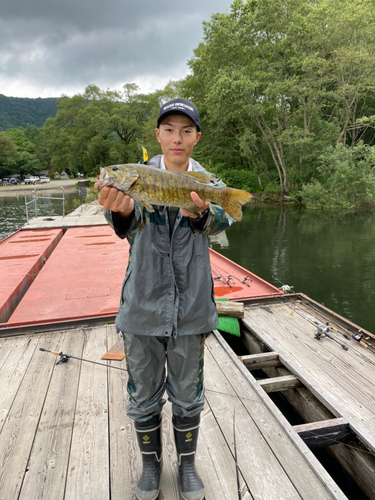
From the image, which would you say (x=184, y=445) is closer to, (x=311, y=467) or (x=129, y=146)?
(x=311, y=467)

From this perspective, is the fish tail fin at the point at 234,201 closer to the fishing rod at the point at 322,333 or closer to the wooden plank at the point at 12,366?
the wooden plank at the point at 12,366

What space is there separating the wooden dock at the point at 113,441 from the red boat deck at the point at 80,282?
1.73 meters

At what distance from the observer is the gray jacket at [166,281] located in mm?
2143

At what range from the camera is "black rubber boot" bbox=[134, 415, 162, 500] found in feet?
7.45

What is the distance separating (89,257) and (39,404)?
712 cm

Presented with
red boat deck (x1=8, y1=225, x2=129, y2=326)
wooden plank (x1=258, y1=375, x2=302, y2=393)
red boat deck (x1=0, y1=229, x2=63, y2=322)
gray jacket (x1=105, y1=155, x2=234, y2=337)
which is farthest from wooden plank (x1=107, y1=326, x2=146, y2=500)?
red boat deck (x1=0, y1=229, x2=63, y2=322)

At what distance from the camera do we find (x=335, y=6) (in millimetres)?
25953

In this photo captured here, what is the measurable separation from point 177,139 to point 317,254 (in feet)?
47.4

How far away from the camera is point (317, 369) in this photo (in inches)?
175

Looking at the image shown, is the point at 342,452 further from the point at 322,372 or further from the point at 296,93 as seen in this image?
the point at 296,93

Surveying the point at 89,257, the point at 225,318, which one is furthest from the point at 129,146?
the point at 225,318

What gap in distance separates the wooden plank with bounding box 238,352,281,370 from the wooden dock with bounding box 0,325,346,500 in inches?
22.9

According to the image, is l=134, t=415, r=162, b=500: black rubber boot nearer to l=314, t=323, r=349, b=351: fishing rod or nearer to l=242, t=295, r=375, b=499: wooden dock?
l=242, t=295, r=375, b=499: wooden dock

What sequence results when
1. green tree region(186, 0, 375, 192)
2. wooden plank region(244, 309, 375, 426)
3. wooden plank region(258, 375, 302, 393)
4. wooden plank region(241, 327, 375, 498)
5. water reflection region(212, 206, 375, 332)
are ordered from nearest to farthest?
wooden plank region(241, 327, 375, 498) < wooden plank region(244, 309, 375, 426) < wooden plank region(258, 375, 302, 393) < water reflection region(212, 206, 375, 332) < green tree region(186, 0, 375, 192)
